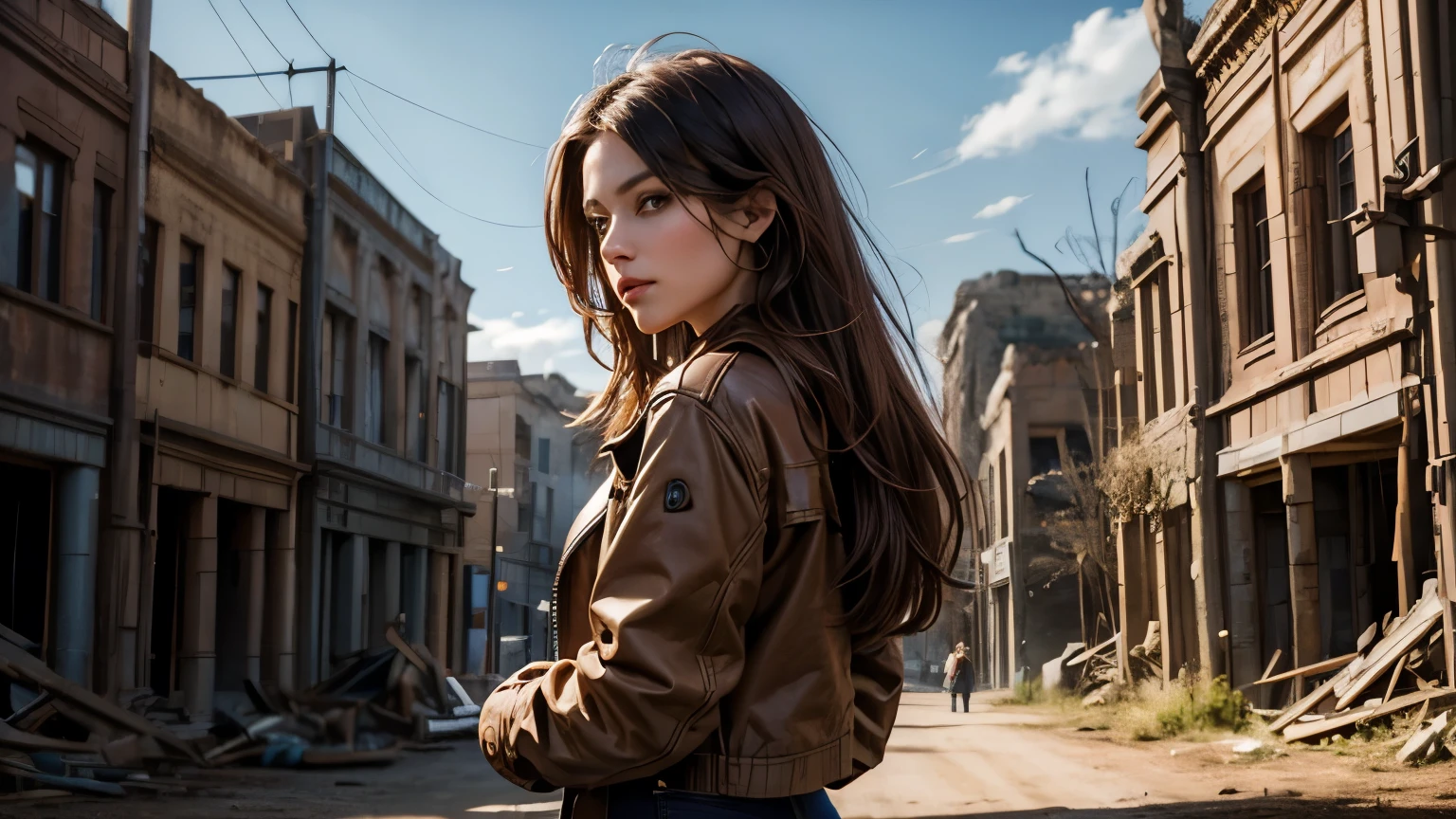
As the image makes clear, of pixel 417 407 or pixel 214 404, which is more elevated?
pixel 417 407

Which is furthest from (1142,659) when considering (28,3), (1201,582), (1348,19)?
(28,3)

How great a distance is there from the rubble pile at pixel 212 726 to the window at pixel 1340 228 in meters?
7.82

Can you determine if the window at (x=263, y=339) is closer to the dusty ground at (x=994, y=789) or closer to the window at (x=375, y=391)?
the window at (x=375, y=391)

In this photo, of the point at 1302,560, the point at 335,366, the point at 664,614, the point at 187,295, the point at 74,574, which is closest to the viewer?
the point at 664,614

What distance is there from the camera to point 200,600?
1260 cm

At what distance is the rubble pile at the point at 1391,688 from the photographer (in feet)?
29.0

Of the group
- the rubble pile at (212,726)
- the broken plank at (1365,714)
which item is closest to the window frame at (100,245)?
the rubble pile at (212,726)

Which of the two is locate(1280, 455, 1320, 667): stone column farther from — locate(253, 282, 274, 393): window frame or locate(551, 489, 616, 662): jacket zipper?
locate(551, 489, 616, 662): jacket zipper

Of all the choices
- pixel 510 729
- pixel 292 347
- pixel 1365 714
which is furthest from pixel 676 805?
pixel 292 347

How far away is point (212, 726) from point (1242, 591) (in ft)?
29.9

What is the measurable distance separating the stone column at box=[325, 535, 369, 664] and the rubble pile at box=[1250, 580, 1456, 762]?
9.18 metres

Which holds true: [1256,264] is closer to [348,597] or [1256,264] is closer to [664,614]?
[348,597]

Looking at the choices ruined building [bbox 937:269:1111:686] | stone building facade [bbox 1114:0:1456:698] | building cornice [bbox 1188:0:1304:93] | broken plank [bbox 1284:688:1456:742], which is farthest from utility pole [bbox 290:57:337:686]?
ruined building [bbox 937:269:1111:686]

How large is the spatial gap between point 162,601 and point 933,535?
11994 mm
